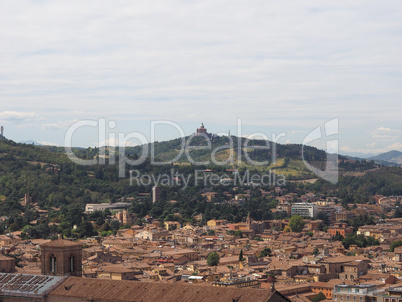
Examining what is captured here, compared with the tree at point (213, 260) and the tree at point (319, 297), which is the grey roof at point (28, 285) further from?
the tree at point (213, 260)

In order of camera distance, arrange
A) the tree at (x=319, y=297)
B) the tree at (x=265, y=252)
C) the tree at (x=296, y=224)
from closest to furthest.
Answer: the tree at (x=319, y=297) < the tree at (x=265, y=252) < the tree at (x=296, y=224)

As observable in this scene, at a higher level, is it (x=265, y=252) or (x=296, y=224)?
(x=296, y=224)

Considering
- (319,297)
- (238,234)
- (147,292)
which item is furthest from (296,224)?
(147,292)

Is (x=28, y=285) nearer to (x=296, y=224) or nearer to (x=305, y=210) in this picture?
(x=296, y=224)

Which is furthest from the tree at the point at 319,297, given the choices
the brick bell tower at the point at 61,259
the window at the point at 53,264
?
the window at the point at 53,264

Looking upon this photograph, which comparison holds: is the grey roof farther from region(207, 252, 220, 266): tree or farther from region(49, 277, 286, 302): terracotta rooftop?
region(207, 252, 220, 266): tree
